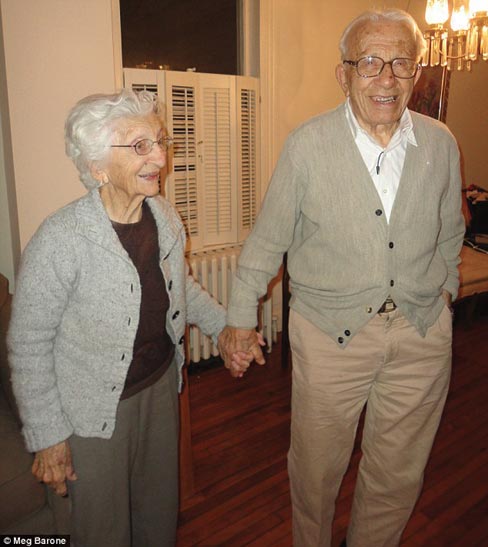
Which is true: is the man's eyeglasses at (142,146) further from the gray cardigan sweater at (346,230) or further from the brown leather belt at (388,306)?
the brown leather belt at (388,306)

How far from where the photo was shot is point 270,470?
87.4 inches

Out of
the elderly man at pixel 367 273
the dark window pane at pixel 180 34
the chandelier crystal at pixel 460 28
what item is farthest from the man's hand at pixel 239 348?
the chandelier crystal at pixel 460 28

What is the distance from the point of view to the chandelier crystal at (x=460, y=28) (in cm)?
280

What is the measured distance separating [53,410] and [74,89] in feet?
5.26

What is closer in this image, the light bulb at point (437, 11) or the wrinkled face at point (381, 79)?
the wrinkled face at point (381, 79)

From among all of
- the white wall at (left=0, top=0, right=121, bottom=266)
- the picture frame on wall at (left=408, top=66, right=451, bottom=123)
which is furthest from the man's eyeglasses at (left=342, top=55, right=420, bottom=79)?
the picture frame on wall at (left=408, top=66, right=451, bottom=123)

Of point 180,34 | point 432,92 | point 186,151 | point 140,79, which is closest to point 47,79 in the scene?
point 140,79

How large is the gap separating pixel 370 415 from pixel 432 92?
4004mm

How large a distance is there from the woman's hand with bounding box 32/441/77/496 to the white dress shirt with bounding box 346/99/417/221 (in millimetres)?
1017

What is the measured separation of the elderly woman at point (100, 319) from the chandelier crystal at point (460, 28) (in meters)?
2.39

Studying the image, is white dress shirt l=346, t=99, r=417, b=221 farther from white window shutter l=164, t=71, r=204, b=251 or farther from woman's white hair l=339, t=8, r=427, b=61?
white window shutter l=164, t=71, r=204, b=251

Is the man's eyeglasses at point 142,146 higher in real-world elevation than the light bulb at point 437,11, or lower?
lower

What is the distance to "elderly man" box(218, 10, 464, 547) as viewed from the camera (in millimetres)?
1320

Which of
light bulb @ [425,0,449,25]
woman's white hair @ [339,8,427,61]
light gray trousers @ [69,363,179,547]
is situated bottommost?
light gray trousers @ [69,363,179,547]
